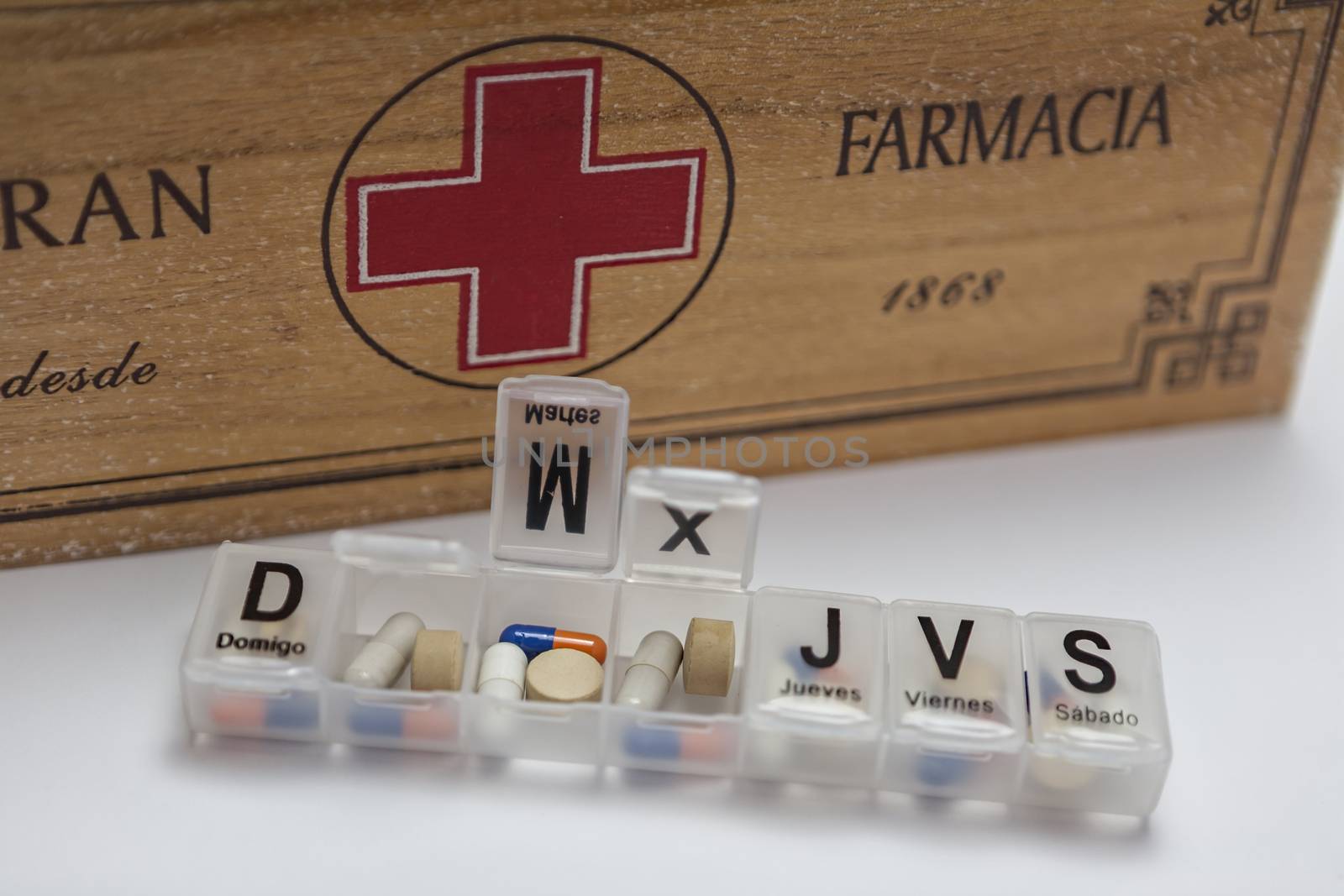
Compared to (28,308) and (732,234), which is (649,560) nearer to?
(732,234)

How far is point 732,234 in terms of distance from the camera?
1.25m

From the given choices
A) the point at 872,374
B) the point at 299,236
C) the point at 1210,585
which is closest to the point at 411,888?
the point at 299,236

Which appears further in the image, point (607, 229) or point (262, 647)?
point (607, 229)

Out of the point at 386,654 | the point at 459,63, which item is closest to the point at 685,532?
the point at 386,654

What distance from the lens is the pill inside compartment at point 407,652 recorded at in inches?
43.6

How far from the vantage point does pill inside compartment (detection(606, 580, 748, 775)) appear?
1.11 meters

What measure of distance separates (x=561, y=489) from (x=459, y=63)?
31 cm

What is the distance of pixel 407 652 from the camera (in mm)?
1164

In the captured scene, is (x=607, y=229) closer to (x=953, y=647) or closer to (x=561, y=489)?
(x=561, y=489)

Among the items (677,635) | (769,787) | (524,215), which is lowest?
(769,787)

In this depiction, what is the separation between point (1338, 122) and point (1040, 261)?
10.4 inches

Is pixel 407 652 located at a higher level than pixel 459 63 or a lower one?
lower

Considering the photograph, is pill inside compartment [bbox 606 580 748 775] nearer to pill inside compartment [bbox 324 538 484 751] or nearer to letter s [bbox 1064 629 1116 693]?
pill inside compartment [bbox 324 538 484 751]

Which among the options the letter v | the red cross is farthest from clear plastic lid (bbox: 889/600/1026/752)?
the red cross
